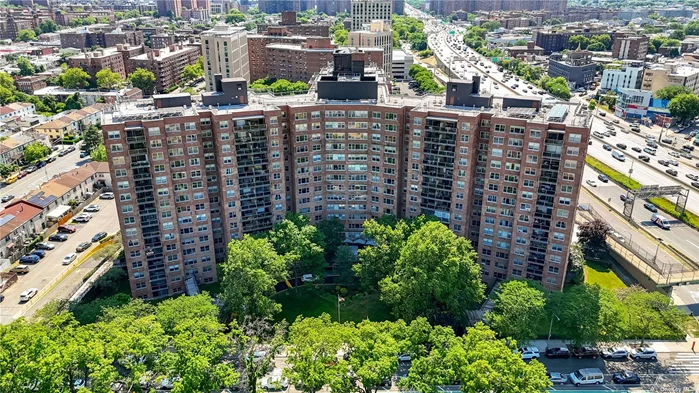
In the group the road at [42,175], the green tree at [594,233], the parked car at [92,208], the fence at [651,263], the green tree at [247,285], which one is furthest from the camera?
the road at [42,175]

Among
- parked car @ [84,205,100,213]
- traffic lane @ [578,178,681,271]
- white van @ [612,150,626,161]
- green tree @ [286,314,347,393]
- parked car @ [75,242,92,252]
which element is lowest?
parked car @ [75,242,92,252]

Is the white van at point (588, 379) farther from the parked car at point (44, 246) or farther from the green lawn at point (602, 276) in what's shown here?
the parked car at point (44, 246)

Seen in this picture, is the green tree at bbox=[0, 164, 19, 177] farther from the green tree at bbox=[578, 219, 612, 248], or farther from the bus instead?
the green tree at bbox=[578, 219, 612, 248]

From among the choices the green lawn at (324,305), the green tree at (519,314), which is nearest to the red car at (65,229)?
the green lawn at (324,305)

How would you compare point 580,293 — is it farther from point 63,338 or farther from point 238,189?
point 63,338

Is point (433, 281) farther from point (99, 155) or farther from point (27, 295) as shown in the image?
point (99, 155)

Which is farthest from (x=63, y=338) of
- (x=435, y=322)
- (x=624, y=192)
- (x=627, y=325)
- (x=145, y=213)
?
(x=624, y=192)

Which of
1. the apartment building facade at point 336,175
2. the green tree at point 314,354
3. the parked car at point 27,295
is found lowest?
the parked car at point 27,295

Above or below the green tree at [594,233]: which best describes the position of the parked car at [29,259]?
below

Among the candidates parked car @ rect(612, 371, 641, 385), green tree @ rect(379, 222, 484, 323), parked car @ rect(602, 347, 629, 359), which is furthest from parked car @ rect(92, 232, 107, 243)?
parked car @ rect(612, 371, 641, 385)
